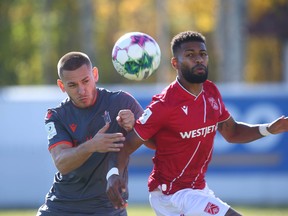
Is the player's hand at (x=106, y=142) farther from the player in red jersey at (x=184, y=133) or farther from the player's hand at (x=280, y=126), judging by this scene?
the player's hand at (x=280, y=126)

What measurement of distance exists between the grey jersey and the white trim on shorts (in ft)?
1.33

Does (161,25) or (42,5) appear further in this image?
(42,5)

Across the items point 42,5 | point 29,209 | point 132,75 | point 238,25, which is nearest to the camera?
point 132,75

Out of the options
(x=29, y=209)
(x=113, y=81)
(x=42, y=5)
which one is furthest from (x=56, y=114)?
(x=113, y=81)

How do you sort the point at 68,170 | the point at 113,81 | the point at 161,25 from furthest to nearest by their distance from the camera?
the point at 113,81 < the point at 161,25 < the point at 68,170

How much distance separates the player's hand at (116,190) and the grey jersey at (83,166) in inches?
18.0

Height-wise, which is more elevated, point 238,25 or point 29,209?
point 238,25

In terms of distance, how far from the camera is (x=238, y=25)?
23.3 m

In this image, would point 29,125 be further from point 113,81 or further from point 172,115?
point 113,81

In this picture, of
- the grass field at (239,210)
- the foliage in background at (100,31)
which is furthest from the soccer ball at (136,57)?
the foliage in background at (100,31)

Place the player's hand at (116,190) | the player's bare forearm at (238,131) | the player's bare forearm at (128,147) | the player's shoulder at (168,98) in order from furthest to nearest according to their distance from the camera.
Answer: the player's bare forearm at (238,131) → the player's shoulder at (168,98) → the player's bare forearm at (128,147) → the player's hand at (116,190)

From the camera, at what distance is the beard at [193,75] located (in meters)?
7.73

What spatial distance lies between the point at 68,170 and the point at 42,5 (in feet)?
102

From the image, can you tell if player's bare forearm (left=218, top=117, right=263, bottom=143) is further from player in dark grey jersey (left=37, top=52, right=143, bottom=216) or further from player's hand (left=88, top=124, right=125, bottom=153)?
player's hand (left=88, top=124, right=125, bottom=153)
